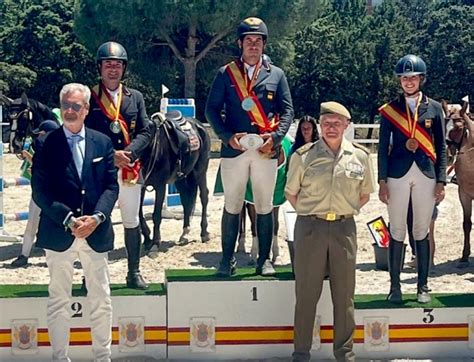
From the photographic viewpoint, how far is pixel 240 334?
5.82 m

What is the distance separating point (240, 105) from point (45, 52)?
3298cm

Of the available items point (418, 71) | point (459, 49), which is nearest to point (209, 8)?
point (459, 49)

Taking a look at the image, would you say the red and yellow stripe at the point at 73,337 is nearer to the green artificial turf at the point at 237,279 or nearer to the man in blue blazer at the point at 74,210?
the green artificial turf at the point at 237,279

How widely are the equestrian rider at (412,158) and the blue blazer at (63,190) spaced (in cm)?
221

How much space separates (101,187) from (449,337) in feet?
9.37

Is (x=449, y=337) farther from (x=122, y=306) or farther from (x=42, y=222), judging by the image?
(x=42, y=222)

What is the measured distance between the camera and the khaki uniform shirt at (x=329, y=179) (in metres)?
5.23

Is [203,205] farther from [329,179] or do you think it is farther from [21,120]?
[329,179]

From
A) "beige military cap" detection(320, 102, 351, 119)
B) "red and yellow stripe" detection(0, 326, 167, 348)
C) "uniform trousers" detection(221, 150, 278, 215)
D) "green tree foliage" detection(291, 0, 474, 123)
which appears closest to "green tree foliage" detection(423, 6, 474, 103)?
"green tree foliage" detection(291, 0, 474, 123)

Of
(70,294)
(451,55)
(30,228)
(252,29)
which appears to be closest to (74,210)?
(70,294)

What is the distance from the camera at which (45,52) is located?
3728 centimetres

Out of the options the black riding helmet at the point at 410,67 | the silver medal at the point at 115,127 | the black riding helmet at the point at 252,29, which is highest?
the black riding helmet at the point at 252,29

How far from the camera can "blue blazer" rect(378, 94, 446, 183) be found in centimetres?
596

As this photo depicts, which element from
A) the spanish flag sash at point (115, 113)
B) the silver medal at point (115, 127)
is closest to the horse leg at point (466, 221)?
the spanish flag sash at point (115, 113)
